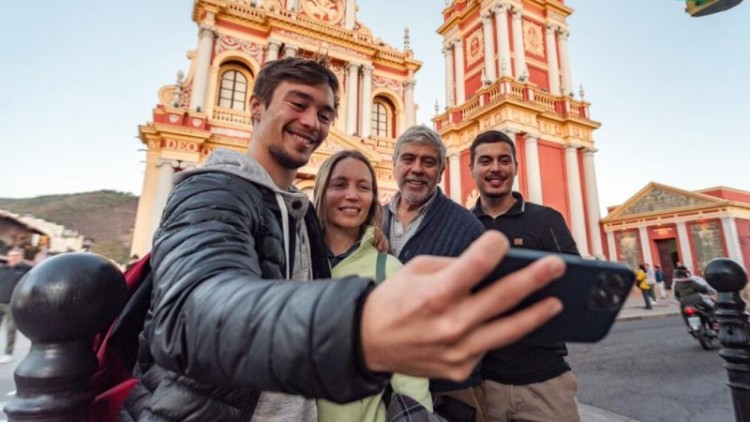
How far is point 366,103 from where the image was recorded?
1530 cm

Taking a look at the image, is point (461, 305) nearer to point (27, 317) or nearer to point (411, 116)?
point (27, 317)

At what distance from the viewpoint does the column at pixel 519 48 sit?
42.9 ft

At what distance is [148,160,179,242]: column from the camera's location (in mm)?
10273

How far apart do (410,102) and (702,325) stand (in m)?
14.0

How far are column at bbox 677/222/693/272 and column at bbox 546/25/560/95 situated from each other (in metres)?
9.91

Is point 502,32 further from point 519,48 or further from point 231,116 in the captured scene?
point 231,116

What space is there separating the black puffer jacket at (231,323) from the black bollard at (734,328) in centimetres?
267

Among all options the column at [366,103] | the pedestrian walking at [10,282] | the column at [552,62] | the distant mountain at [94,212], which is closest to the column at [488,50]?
the column at [552,62]

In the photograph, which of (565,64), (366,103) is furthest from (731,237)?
(366,103)

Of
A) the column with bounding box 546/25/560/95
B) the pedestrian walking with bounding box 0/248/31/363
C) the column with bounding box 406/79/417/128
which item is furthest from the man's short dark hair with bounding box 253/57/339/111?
the column with bounding box 406/79/417/128

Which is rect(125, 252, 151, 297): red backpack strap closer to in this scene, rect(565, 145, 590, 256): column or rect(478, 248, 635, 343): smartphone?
rect(478, 248, 635, 343): smartphone

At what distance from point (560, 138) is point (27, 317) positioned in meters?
15.3

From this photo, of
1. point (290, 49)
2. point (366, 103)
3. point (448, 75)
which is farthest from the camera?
point (448, 75)

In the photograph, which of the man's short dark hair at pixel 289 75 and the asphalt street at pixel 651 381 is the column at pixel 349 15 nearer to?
the asphalt street at pixel 651 381
